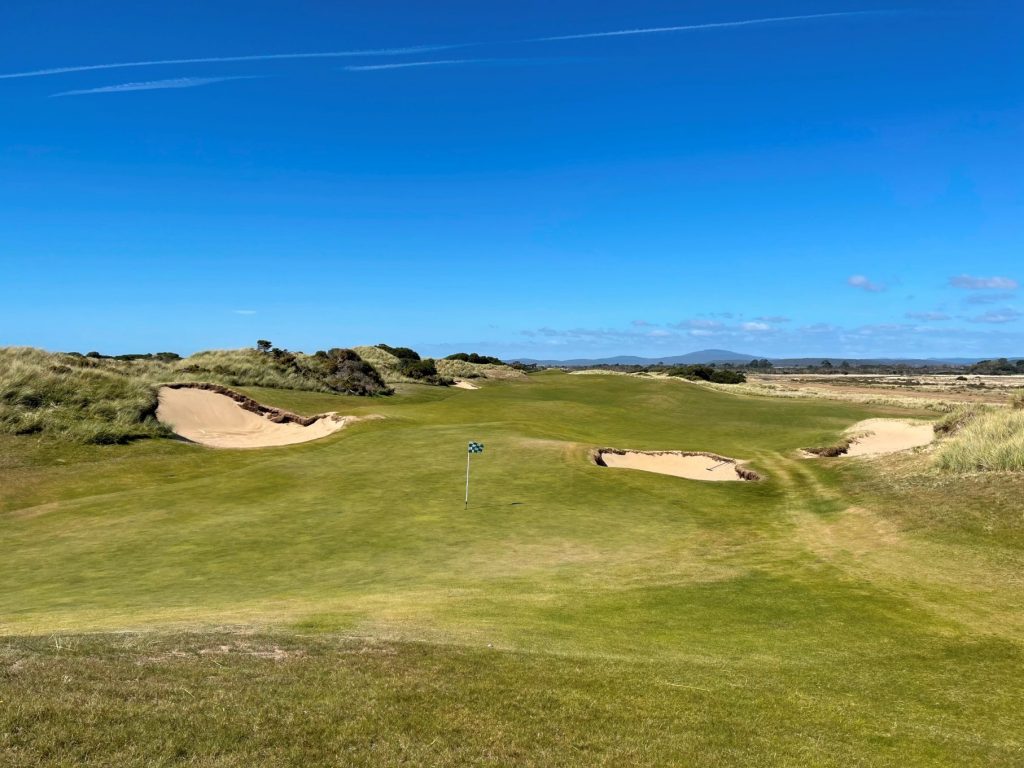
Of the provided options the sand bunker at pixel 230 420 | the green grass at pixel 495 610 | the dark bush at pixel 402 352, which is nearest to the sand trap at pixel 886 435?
the green grass at pixel 495 610

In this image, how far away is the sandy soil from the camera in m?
29.7

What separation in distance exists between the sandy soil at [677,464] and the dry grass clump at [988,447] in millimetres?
8568

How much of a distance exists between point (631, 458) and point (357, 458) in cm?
1293

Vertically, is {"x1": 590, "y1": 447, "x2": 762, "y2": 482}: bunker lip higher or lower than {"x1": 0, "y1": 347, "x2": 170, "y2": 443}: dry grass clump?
lower

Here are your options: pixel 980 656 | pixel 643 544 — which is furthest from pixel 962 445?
pixel 980 656

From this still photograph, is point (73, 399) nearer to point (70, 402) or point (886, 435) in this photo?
point (70, 402)

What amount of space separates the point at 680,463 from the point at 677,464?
0.65ft

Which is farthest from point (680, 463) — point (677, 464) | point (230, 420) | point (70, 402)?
point (70, 402)

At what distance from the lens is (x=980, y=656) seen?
10086 mm

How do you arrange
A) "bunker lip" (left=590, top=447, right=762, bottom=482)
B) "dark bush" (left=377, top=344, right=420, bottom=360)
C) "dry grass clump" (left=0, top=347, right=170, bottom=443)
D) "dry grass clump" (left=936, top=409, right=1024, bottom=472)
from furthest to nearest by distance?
"dark bush" (left=377, top=344, right=420, bottom=360) < "bunker lip" (left=590, top=447, right=762, bottom=482) < "dry grass clump" (left=0, top=347, right=170, bottom=443) < "dry grass clump" (left=936, top=409, right=1024, bottom=472)

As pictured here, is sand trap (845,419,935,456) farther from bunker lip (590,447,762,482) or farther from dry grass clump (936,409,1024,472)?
dry grass clump (936,409,1024,472)

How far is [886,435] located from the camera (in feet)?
123

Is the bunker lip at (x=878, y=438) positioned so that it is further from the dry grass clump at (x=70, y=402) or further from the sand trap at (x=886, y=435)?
the dry grass clump at (x=70, y=402)

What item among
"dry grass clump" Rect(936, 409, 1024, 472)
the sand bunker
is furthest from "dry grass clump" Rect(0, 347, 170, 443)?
"dry grass clump" Rect(936, 409, 1024, 472)
